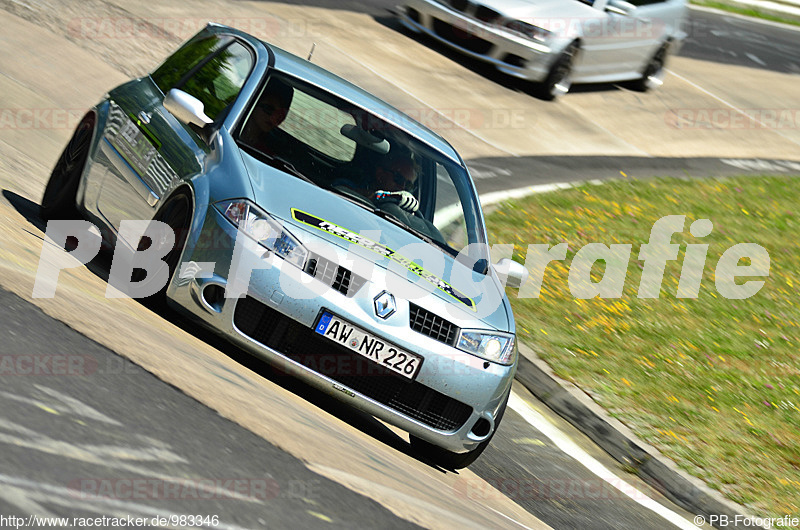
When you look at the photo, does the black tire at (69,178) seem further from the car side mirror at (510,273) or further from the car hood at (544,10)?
the car hood at (544,10)

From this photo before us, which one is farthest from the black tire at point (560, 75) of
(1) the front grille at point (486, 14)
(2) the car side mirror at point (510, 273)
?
(2) the car side mirror at point (510, 273)

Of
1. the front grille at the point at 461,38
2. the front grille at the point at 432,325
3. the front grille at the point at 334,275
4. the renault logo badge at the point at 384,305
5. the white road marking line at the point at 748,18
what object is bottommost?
the front grille at the point at 461,38

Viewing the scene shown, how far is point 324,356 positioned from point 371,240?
0.73m

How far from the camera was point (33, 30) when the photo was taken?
37.8 feet

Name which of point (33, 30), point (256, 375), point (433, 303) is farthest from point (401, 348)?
point (33, 30)

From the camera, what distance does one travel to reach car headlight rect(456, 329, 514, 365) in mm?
5405

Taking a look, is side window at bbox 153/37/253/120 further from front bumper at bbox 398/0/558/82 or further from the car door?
front bumper at bbox 398/0/558/82

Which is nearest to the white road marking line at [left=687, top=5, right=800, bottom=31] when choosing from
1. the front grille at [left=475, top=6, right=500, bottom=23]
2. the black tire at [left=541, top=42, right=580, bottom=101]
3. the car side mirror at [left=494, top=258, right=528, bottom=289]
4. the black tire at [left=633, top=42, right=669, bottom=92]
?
the black tire at [left=633, top=42, right=669, bottom=92]

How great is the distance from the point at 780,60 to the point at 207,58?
2139cm

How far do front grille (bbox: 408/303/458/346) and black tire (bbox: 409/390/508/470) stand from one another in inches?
24.9

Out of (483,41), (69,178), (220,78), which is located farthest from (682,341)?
(483,41)

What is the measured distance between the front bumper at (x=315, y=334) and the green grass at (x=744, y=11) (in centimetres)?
2826

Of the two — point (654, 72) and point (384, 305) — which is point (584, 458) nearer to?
point (384, 305)

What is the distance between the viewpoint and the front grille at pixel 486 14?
1523 centimetres
